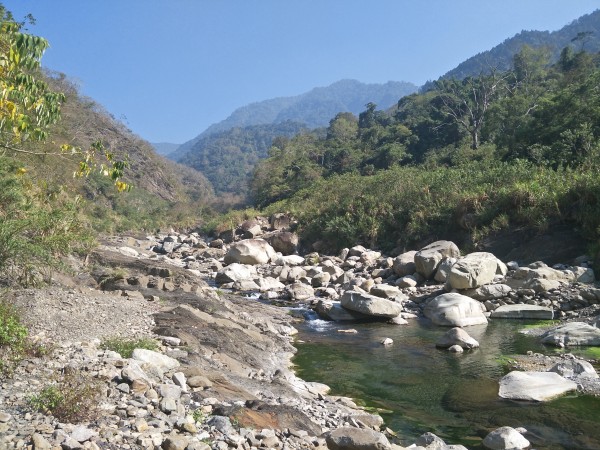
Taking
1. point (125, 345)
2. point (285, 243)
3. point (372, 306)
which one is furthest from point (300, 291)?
point (285, 243)

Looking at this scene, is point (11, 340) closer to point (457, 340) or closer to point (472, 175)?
point (457, 340)

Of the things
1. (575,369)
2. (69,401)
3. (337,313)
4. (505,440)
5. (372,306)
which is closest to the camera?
(69,401)

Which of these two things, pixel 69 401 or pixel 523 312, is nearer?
pixel 69 401

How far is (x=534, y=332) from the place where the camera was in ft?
41.8

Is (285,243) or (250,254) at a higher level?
(250,254)

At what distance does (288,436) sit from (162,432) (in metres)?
1.46

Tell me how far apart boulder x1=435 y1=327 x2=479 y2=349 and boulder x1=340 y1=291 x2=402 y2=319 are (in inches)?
116

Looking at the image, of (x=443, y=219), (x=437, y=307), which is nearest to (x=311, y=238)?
(x=443, y=219)

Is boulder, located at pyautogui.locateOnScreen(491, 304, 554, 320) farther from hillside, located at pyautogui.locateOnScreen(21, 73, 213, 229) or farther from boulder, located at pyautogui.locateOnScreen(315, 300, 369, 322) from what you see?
hillside, located at pyautogui.locateOnScreen(21, 73, 213, 229)

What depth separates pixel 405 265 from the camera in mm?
21000

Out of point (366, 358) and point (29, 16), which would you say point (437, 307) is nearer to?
point (366, 358)

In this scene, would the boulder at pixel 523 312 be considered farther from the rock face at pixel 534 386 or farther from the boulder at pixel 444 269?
the rock face at pixel 534 386

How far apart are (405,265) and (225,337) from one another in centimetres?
1235

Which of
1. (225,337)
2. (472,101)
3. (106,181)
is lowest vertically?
(225,337)
